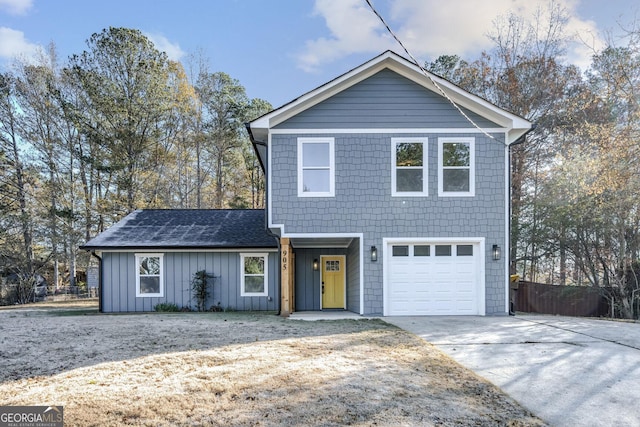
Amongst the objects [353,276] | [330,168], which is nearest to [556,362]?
[330,168]

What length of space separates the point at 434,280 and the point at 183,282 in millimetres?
7501

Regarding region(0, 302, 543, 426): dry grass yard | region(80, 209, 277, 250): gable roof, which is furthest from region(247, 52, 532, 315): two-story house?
Result: region(0, 302, 543, 426): dry grass yard

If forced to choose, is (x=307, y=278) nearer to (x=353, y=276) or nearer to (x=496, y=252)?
(x=353, y=276)

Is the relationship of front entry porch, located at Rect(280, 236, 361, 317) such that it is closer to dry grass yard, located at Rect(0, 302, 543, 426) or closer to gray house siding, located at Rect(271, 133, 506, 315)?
gray house siding, located at Rect(271, 133, 506, 315)

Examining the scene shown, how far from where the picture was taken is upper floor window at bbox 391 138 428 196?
10.0 meters

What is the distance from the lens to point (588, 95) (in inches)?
672

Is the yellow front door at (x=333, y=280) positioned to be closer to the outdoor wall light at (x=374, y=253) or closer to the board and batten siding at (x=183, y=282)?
the board and batten siding at (x=183, y=282)

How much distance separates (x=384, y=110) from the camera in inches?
399

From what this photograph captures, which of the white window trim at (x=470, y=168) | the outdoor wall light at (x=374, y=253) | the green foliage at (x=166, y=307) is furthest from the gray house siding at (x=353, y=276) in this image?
the green foliage at (x=166, y=307)

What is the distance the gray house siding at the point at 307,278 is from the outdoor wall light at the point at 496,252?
467cm

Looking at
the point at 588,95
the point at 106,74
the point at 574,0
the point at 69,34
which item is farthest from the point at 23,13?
the point at 588,95

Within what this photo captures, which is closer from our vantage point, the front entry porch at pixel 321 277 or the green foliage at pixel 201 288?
the green foliage at pixel 201 288

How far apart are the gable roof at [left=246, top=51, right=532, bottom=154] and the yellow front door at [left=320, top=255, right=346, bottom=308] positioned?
197 inches

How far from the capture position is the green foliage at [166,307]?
471 inches
